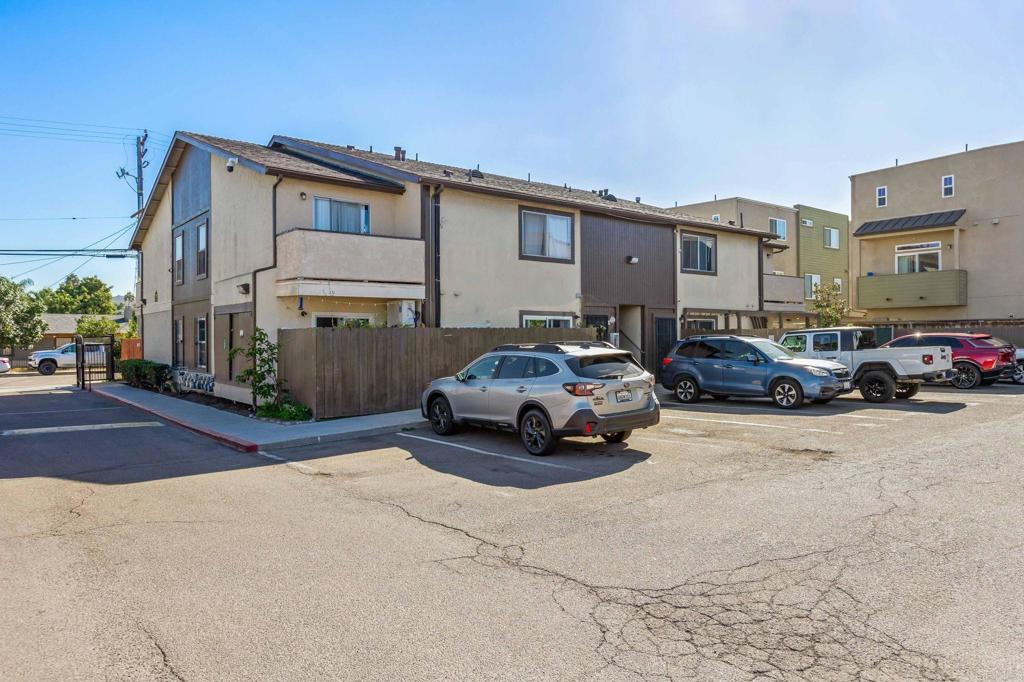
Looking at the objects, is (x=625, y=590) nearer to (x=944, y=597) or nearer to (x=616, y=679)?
(x=616, y=679)

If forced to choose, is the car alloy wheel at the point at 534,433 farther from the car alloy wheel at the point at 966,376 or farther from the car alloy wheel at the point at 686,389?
the car alloy wheel at the point at 966,376

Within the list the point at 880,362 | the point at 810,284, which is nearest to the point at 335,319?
the point at 880,362

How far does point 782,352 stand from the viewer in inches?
637

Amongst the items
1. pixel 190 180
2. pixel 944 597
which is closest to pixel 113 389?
pixel 190 180

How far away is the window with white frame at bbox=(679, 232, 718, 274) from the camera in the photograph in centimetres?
2411

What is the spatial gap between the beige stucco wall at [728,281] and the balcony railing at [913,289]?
9300 millimetres

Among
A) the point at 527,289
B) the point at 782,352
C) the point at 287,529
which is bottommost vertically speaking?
the point at 287,529

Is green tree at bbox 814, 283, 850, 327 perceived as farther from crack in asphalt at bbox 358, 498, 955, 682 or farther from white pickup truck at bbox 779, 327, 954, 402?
crack in asphalt at bbox 358, 498, 955, 682

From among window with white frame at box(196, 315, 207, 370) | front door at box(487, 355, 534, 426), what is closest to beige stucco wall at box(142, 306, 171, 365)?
window with white frame at box(196, 315, 207, 370)

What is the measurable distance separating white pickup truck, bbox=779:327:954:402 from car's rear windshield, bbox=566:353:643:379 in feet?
27.9

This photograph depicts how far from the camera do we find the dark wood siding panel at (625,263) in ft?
69.7

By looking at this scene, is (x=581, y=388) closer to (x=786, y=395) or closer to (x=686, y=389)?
(x=786, y=395)

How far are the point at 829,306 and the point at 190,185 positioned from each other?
28.7 metres

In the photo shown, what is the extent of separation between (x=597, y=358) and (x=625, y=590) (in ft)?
19.4
